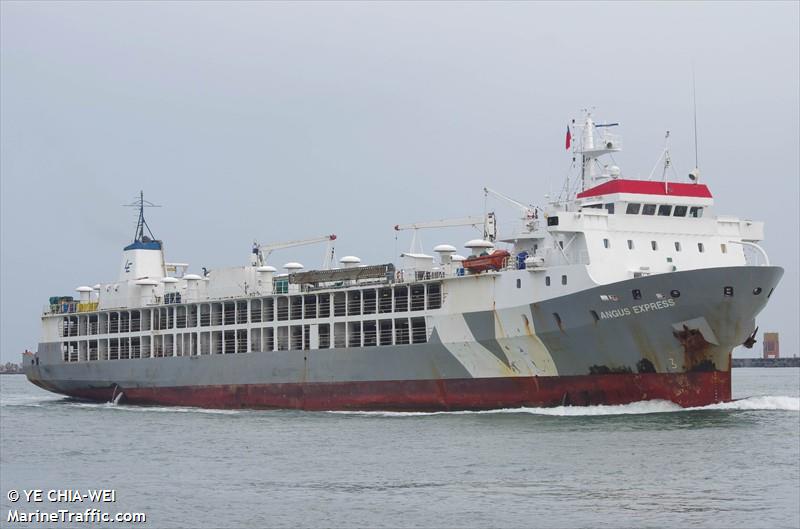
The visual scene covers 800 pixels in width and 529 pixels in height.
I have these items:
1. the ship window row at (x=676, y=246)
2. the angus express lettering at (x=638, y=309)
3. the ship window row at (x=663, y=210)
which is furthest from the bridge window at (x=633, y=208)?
the angus express lettering at (x=638, y=309)

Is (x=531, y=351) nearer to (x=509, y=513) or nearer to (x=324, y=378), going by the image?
(x=324, y=378)

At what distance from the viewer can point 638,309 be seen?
40406 mm

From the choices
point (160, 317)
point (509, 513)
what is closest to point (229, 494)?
point (509, 513)

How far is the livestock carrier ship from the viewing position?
40750 mm

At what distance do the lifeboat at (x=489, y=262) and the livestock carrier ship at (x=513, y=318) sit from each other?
0.17ft

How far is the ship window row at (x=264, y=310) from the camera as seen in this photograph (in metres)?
48.1

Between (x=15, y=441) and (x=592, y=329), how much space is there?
2147 cm

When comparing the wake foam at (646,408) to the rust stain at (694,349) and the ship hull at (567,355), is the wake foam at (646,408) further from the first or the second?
the rust stain at (694,349)

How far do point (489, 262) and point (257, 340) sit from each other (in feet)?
48.8

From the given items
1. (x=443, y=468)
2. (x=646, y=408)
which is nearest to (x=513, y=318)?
(x=646, y=408)

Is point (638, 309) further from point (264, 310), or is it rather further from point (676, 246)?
point (264, 310)
